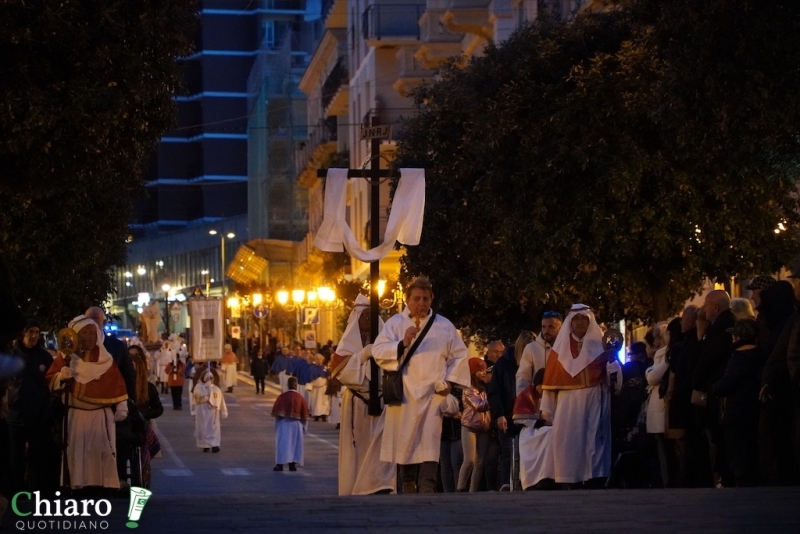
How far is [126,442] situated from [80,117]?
3.31 meters

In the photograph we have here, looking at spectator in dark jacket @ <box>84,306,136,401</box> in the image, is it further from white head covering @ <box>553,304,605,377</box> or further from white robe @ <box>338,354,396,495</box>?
white head covering @ <box>553,304,605,377</box>

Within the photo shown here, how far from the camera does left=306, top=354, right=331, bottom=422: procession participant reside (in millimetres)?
44156

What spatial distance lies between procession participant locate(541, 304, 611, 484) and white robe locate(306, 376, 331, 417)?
2900cm

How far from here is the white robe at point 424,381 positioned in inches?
550

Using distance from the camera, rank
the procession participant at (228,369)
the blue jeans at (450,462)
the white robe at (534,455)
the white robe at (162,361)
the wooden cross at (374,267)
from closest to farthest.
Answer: the wooden cross at (374,267)
the white robe at (534,455)
the blue jeans at (450,462)
the procession participant at (228,369)
the white robe at (162,361)

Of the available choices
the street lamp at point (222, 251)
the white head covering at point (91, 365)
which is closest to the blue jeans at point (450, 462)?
the white head covering at point (91, 365)

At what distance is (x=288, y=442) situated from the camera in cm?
2766

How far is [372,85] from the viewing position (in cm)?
5984

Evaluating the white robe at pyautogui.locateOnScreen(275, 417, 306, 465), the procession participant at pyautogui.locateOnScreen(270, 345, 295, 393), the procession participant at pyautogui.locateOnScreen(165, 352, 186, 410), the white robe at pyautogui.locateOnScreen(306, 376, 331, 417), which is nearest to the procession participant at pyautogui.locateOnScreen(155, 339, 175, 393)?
the procession participant at pyautogui.locateOnScreen(165, 352, 186, 410)

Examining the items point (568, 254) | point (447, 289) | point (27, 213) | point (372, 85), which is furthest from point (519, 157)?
point (372, 85)

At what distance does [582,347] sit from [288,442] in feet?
41.9

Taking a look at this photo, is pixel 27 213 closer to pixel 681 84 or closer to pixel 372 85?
pixel 681 84

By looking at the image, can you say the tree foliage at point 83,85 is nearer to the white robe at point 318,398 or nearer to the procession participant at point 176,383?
the white robe at point 318,398

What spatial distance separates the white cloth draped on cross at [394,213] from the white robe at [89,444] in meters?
2.54
